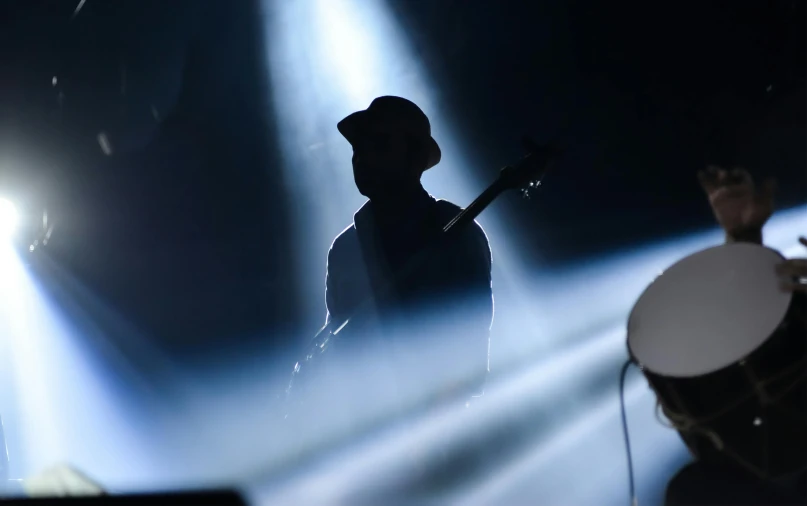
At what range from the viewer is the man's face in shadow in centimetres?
146

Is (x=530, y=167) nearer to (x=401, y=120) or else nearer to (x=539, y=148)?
(x=539, y=148)

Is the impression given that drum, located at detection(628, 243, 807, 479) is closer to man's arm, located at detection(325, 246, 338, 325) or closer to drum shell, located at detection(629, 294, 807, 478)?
drum shell, located at detection(629, 294, 807, 478)

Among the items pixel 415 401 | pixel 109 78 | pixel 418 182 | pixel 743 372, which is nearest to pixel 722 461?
pixel 743 372

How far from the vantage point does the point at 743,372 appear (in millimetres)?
854

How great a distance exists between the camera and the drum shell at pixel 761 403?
845mm

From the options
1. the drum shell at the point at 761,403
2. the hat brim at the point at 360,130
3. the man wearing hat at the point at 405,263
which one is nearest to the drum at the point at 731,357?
the drum shell at the point at 761,403

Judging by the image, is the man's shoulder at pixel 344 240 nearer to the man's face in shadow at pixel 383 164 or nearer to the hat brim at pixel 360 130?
the man's face in shadow at pixel 383 164

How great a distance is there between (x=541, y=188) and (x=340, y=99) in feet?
1.86

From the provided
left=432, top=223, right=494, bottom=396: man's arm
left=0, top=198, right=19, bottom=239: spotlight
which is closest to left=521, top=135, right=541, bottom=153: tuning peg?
left=432, top=223, right=494, bottom=396: man's arm

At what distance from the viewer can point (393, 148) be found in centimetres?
148

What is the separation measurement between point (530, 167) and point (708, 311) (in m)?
0.51

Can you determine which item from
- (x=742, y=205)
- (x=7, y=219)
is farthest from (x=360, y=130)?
(x=7, y=219)

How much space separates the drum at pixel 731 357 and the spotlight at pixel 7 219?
5.64 feet

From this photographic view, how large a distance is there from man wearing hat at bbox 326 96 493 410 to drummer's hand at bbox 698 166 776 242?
18.5 inches
